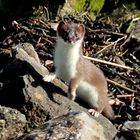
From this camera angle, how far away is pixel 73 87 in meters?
6.43

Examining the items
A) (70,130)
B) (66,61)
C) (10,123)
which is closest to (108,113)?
(66,61)

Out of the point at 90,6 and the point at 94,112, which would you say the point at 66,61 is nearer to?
the point at 94,112

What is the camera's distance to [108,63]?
7.77 meters

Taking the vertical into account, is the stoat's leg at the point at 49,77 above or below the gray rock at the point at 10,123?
above

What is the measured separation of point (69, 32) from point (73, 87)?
619 mm

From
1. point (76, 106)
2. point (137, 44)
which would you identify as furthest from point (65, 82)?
point (137, 44)

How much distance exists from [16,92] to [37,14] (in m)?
2.84

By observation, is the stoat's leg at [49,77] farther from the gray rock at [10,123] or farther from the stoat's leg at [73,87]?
the gray rock at [10,123]

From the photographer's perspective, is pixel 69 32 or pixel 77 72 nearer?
pixel 69 32

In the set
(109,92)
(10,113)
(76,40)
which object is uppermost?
(76,40)

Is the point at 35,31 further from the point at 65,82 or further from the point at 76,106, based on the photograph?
the point at 76,106

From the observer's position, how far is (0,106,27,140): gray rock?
17.8 feet

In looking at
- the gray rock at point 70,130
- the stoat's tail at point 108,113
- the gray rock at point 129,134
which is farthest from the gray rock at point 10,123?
the stoat's tail at point 108,113

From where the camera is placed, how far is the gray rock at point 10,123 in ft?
17.8
